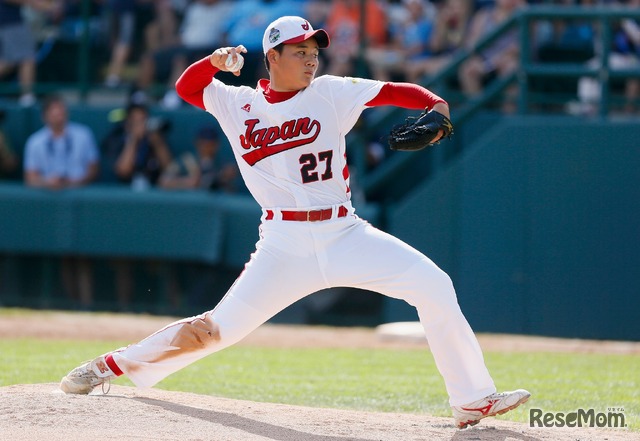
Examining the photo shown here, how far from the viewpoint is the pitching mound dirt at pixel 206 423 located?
514cm

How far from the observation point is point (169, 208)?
11898 millimetres

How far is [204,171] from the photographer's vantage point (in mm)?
12133

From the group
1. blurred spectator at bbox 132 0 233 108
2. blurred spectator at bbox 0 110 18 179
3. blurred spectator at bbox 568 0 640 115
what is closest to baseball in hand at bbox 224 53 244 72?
blurred spectator at bbox 568 0 640 115

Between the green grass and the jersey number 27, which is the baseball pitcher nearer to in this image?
the jersey number 27

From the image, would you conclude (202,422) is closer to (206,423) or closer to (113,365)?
(206,423)

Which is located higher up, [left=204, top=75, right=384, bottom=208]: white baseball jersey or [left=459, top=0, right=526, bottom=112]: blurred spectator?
[left=459, top=0, right=526, bottom=112]: blurred spectator

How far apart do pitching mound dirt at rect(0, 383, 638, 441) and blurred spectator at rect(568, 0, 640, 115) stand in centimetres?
568

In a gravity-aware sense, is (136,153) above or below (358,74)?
below

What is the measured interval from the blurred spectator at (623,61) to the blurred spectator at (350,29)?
2.32 metres

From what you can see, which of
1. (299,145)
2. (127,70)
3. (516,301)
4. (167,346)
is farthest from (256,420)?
(127,70)

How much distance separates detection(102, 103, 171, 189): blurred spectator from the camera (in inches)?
484

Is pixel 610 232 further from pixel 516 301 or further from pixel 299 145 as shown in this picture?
pixel 299 145

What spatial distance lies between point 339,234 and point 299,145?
482 mm

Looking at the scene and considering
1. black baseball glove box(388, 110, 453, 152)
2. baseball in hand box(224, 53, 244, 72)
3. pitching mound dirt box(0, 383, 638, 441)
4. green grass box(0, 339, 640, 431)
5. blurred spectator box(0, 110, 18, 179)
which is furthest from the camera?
blurred spectator box(0, 110, 18, 179)
